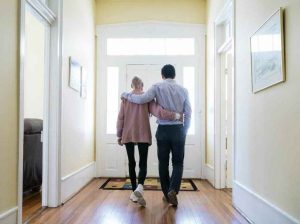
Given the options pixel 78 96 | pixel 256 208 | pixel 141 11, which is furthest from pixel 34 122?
pixel 141 11

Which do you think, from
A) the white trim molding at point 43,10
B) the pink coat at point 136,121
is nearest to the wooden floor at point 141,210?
the pink coat at point 136,121

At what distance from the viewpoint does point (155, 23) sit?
5160mm

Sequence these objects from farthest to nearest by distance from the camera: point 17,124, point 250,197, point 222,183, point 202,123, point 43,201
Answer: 1. point 202,123
2. point 222,183
3. point 43,201
4. point 250,197
5. point 17,124

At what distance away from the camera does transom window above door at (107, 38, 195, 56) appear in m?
5.17

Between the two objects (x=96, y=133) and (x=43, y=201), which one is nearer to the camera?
(x=43, y=201)

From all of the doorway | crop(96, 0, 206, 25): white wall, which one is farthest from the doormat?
crop(96, 0, 206, 25): white wall

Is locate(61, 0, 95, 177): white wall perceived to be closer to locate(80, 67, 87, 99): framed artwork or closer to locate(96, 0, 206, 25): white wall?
locate(80, 67, 87, 99): framed artwork

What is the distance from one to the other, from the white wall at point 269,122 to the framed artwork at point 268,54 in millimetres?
50

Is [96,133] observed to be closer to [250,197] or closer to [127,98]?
[127,98]

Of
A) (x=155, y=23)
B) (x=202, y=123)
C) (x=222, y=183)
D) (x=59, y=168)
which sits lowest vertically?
(x=222, y=183)

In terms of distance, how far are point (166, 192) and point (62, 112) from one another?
4.46 feet

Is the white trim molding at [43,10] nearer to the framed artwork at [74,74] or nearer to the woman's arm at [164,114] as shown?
the framed artwork at [74,74]

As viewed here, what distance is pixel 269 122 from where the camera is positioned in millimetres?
2379

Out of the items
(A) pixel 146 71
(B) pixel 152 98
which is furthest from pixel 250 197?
(A) pixel 146 71
